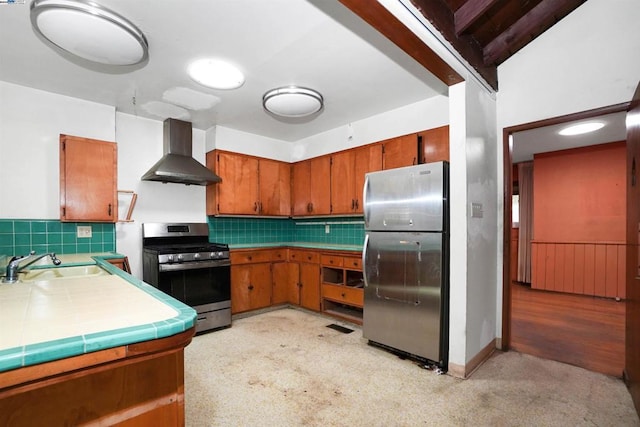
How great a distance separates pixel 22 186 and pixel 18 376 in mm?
3147

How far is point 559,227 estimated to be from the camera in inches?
205

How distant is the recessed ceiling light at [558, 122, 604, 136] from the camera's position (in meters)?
3.76

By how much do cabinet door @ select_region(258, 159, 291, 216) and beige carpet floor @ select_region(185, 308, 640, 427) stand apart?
80.3 inches

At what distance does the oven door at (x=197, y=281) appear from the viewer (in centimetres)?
316

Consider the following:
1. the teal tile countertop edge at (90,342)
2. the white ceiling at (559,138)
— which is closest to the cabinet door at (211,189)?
the teal tile countertop edge at (90,342)

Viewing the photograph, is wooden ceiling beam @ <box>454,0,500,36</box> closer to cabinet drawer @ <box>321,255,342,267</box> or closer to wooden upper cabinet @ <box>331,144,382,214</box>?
wooden upper cabinet @ <box>331,144,382,214</box>

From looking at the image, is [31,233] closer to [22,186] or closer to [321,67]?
[22,186]

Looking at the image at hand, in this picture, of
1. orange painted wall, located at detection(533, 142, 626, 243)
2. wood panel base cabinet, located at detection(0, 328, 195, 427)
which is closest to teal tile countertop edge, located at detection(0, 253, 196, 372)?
wood panel base cabinet, located at detection(0, 328, 195, 427)

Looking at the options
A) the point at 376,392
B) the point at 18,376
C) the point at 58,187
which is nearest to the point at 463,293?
the point at 376,392

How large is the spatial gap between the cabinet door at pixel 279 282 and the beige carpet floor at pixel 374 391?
1.25m

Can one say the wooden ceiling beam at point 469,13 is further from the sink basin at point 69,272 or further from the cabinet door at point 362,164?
the sink basin at point 69,272

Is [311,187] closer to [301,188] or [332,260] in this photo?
[301,188]

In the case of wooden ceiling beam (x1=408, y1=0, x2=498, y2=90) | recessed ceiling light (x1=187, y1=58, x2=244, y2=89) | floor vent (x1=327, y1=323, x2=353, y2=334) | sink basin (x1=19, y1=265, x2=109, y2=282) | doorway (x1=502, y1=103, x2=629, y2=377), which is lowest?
floor vent (x1=327, y1=323, x2=353, y2=334)

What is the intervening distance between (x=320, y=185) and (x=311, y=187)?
0.64 feet
